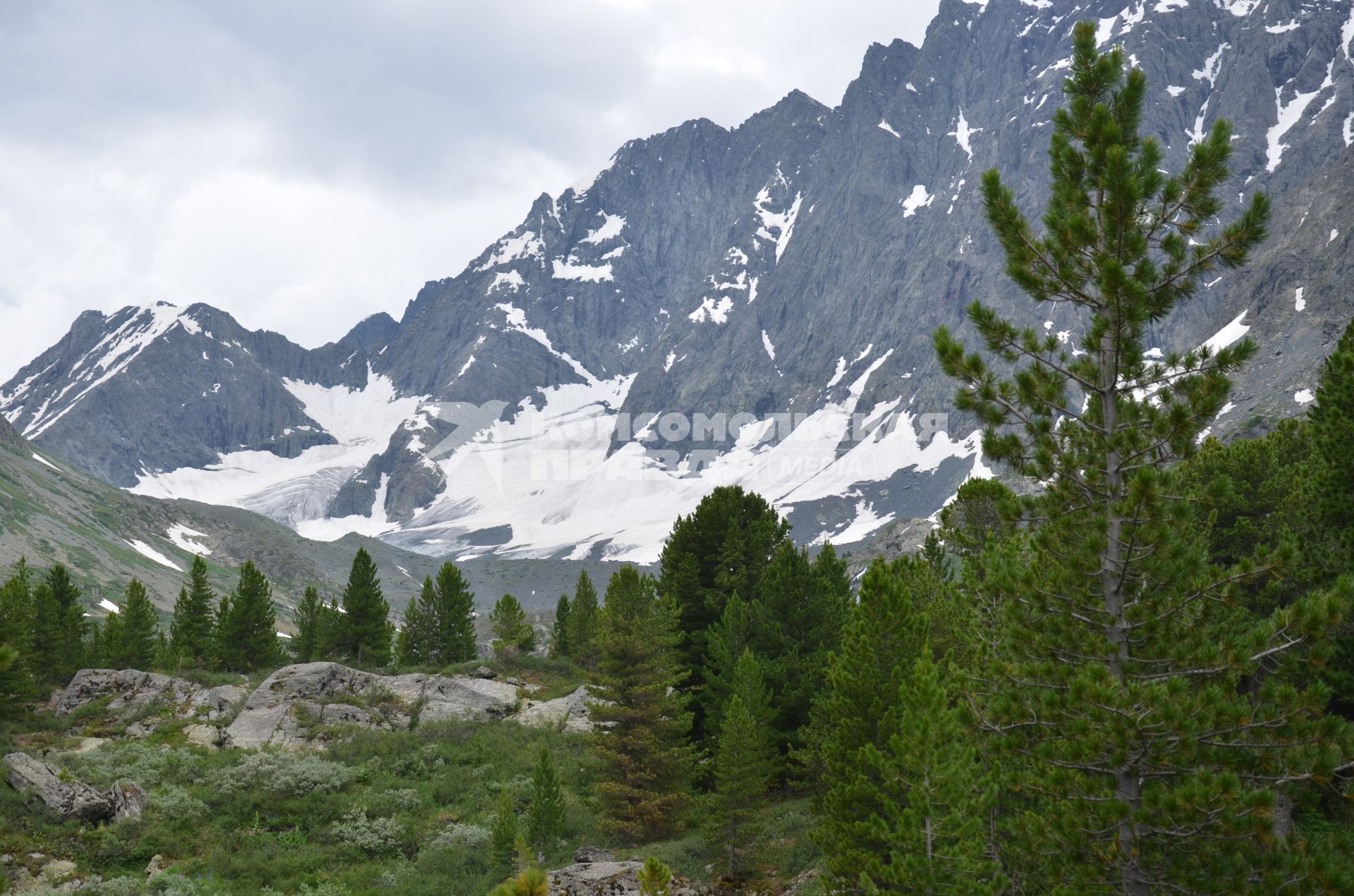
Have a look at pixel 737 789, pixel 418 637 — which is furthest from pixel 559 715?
pixel 418 637

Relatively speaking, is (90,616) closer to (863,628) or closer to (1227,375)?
(863,628)

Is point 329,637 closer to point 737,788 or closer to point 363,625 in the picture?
point 363,625

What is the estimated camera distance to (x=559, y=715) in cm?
4528

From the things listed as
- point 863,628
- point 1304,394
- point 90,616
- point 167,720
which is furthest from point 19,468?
point 1304,394

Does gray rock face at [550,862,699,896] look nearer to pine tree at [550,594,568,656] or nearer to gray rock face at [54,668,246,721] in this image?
gray rock face at [54,668,246,721]

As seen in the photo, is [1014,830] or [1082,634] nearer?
[1082,634]

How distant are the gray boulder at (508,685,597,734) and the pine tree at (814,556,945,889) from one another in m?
Answer: 23.9

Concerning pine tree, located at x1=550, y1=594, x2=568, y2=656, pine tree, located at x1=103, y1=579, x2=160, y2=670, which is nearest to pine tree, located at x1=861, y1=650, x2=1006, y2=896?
pine tree, located at x1=550, y1=594, x2=568, y2=656

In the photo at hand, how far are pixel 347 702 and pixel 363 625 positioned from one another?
78.1 ft

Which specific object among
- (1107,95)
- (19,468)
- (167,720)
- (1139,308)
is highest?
(19,468)

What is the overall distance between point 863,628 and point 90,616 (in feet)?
391

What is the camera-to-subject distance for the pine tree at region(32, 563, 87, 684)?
51094mm

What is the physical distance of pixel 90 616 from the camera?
352 feet

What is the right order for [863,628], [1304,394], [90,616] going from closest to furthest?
[863,628]
[90,616]
[1304,394]
